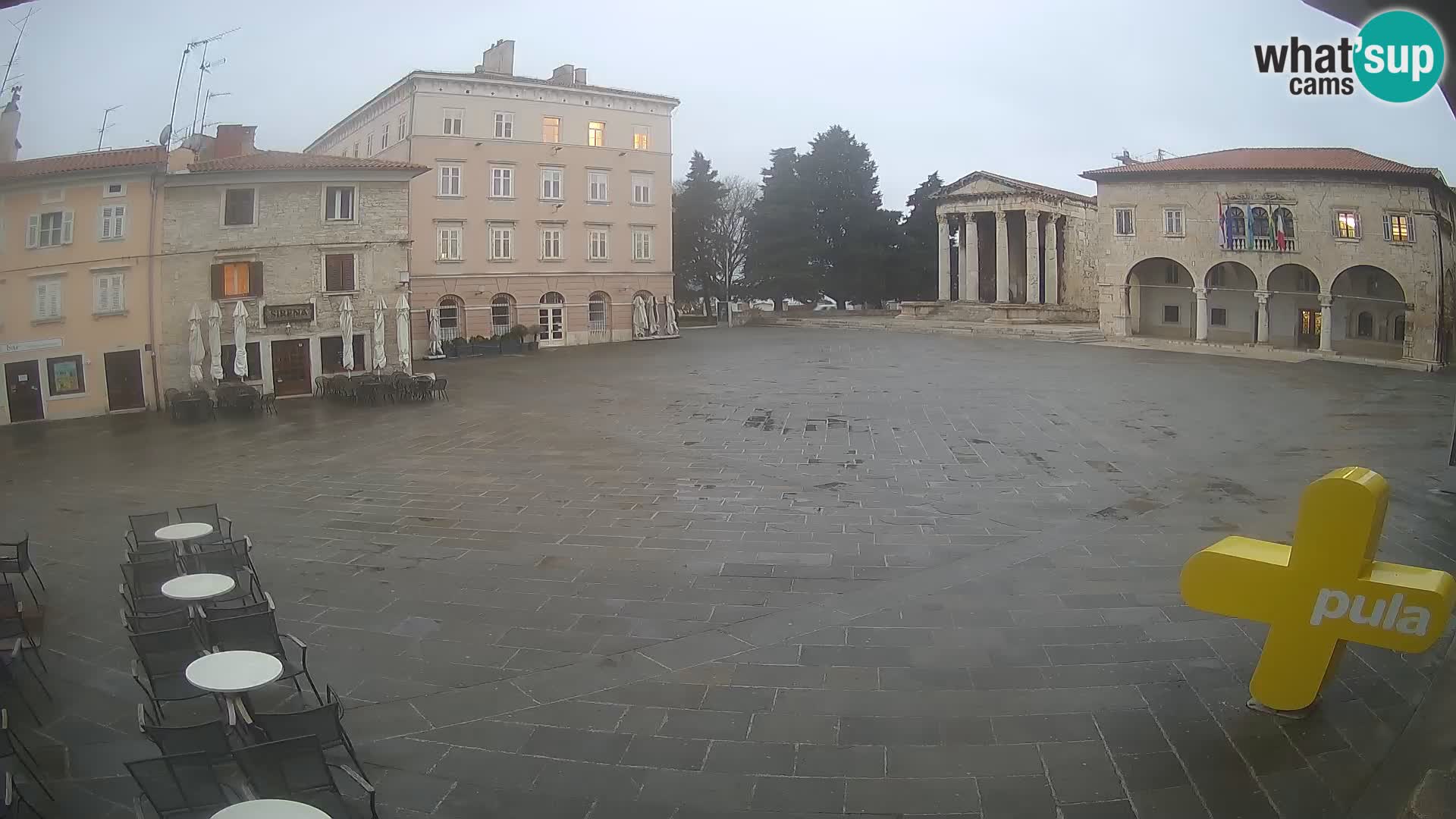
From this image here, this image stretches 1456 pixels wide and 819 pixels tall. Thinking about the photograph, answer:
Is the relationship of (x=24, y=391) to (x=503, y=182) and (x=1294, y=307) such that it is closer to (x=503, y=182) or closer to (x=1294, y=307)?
(x=1294, y=307)

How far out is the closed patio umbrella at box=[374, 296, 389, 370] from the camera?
1376 centimetres

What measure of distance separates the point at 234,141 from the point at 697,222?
3863 centimetres

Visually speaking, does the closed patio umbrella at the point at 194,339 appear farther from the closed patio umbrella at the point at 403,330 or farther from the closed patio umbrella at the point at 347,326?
the closed patio umbrella at the point at 403,330

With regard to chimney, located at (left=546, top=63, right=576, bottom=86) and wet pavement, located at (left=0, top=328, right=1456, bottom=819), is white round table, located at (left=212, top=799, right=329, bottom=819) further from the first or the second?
chimney, located at (left=546, top=63, right=576, bottom=86)

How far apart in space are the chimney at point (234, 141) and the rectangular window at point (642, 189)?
1037 inches

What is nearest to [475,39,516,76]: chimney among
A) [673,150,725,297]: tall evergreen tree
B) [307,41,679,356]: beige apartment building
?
[307,41,679,356]: beige apartment building

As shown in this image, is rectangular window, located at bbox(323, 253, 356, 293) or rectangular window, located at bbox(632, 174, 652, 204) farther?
rectangular window, located at bbox(632, 174, 652, 204)

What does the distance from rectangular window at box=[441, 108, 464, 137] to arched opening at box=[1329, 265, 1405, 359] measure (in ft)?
95.7

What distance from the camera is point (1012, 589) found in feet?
21.2

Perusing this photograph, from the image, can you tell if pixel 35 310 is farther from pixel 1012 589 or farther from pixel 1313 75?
pixel 1313 75

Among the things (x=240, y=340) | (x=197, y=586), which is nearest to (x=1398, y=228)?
(x=197, y=586)

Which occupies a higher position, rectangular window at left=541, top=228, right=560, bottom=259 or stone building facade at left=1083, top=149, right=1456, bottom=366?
rectangular window at left=541, top=228, right=560, bottom=259

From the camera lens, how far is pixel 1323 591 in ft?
13.8

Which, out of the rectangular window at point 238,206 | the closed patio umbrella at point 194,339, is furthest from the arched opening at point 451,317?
the closed patio umbrella at point 194,339
